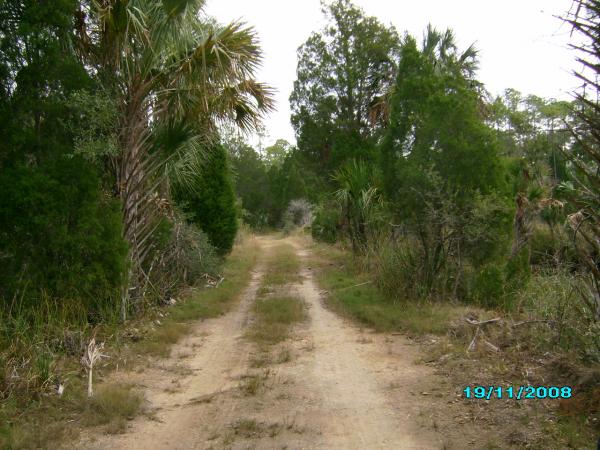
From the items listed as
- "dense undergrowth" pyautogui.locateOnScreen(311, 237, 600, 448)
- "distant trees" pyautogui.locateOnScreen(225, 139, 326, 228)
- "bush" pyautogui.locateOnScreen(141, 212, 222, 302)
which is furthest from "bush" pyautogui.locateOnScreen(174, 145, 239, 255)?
"distant trees" pyautogui.locateOnScreen(225, 139, 326, 228)

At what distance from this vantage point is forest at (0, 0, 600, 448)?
18.3 ft

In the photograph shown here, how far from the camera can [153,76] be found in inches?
362

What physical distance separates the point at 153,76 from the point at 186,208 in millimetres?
7089

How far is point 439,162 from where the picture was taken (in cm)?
1030

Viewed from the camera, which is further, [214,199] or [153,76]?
[214,199]

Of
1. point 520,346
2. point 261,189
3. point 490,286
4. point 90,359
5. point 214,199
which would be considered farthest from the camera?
point 261,189

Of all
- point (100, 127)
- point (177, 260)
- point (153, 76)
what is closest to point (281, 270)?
point (177, 260)

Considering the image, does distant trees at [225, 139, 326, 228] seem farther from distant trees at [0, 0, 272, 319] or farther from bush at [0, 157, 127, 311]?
bush at [0, 157, 127, 311]

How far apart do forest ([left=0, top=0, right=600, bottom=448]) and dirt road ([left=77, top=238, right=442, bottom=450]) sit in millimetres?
714

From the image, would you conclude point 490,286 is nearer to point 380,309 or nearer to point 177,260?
point 380,309

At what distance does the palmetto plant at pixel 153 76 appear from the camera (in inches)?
331

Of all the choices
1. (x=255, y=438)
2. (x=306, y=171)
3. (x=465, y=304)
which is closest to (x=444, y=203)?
(x=465, y=304)

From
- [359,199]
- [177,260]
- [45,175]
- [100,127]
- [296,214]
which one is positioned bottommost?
[177,260]

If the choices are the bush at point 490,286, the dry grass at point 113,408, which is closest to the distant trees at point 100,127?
the dry grass at point 113,408
